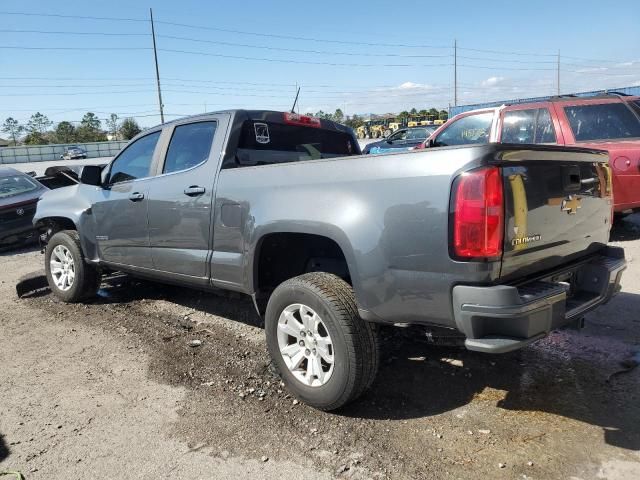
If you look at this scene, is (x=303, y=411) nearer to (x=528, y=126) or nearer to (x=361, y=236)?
(x=361, y=236)

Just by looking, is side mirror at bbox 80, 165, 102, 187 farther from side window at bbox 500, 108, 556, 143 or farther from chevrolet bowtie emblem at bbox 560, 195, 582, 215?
side window at bbox 500, 108, 556, 143

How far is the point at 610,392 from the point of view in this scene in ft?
10.8

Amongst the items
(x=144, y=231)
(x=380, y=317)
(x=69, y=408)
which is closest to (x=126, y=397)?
(x=69, y=408)

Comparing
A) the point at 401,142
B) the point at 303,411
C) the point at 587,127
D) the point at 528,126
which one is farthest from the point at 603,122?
the point at 401,142

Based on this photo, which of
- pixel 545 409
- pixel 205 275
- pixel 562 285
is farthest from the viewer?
pixel 205 275

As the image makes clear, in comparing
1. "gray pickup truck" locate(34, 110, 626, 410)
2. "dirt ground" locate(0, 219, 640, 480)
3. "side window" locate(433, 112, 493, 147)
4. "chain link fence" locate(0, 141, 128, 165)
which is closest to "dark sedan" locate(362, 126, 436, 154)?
"side window" locate(433, 112, 493, 147)

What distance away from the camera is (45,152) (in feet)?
203

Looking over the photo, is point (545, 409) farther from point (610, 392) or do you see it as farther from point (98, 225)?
point (98, 225)

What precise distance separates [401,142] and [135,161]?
10490mm

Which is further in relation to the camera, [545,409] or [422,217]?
[545,409]

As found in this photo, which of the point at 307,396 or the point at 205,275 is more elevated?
the point at 205,275

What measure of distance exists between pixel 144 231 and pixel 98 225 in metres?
Result: 0.88

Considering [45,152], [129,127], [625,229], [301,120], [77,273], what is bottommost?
[625,229]

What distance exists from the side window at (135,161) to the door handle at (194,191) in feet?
2.70
